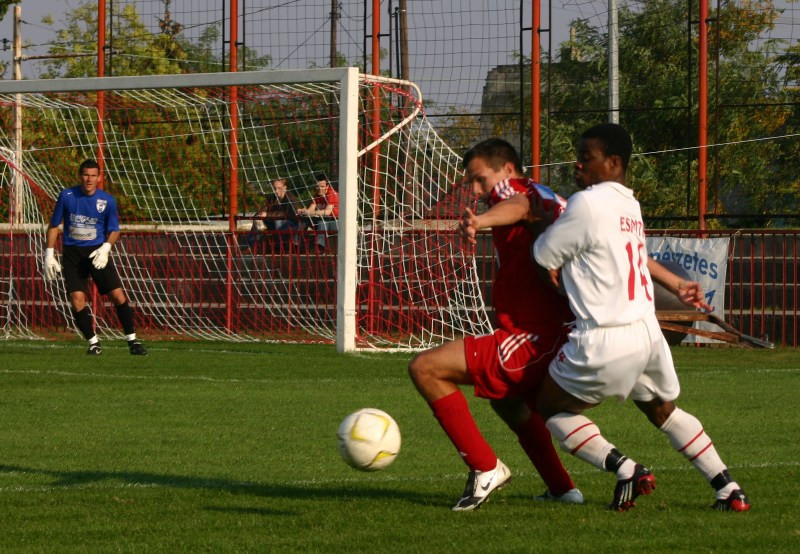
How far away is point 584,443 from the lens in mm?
5488

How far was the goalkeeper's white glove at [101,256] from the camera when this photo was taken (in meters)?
14.7

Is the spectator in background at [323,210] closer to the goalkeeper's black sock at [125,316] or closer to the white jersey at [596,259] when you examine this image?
the goalkeeper's black sock at [125,316]

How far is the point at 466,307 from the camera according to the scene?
1628cm

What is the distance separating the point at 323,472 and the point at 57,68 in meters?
34.1

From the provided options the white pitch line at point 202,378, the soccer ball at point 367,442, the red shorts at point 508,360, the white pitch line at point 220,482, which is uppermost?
the red shorts at point 508,360

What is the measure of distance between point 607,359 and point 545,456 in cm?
87

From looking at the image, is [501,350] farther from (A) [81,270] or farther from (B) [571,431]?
(A) [81,270]

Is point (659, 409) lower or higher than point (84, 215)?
lower

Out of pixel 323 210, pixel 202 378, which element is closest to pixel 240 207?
pixel 323 210

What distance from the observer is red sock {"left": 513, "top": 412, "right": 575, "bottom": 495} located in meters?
5.99

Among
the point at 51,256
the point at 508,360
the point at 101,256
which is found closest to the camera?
the point at 508,360

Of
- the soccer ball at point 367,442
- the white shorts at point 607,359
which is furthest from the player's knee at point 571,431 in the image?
the soccer ball at point 367,442

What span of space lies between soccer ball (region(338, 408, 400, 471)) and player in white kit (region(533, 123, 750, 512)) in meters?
0.72

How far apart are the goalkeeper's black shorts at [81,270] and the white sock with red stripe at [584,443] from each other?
1016cm
